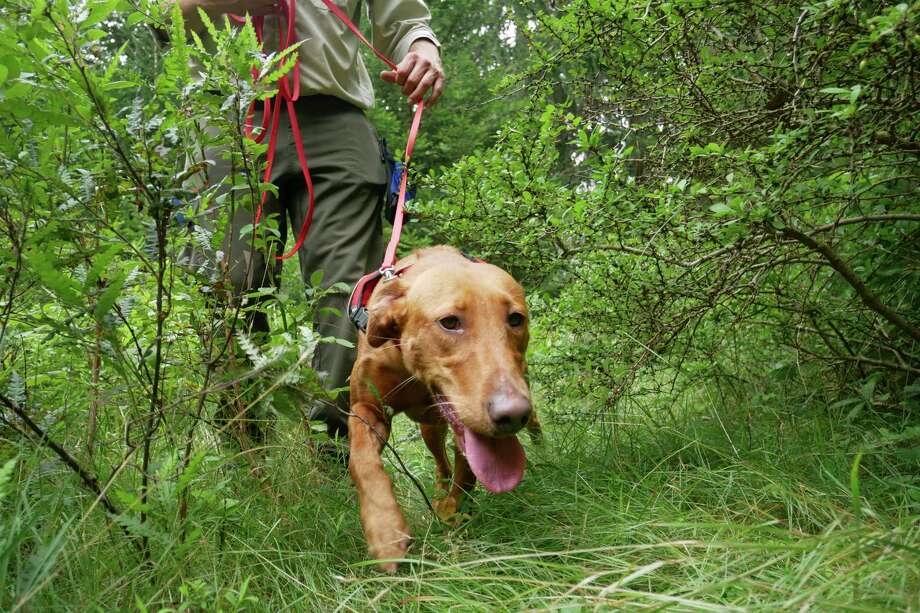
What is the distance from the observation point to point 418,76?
2.84 meters

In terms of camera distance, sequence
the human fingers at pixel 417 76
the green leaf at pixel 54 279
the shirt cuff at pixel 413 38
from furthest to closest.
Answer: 1. the shirt cuff at pixel 413 38
2. the human fingers at pixel 417 76
3. the green leaf at pixel 54 279

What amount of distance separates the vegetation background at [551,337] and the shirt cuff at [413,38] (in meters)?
0.44

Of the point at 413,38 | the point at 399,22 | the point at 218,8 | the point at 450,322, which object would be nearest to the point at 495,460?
the point at 450,322

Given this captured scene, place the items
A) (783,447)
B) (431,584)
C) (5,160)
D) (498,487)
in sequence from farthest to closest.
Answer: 1. (783,447)
2. (498,487)
3. (431,584)
4. (5,160)

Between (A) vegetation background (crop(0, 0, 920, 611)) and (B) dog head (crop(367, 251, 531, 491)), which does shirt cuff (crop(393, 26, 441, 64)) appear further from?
(B) dog head (crop(367, 251, 531, 491))

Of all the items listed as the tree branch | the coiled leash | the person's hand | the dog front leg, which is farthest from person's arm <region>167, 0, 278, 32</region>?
the tree branch

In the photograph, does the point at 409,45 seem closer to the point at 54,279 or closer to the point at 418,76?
the point at 418,76

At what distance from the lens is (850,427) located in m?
2.43

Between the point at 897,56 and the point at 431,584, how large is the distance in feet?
6.29

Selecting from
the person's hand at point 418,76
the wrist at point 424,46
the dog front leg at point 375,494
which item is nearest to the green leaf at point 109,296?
the dog front leg at point 375,494

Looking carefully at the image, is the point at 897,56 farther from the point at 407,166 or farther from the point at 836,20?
the point at 407,166

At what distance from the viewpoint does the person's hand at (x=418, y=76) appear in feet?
9.30

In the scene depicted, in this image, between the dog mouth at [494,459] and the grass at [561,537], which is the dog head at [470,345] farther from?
the grass at [561,537]

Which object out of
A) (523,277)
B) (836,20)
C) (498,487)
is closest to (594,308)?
(523,277)
